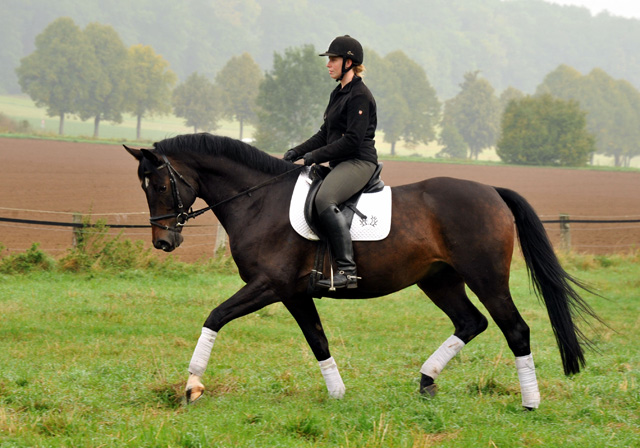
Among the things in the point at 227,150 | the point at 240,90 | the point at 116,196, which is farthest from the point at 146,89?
the point at 227,150

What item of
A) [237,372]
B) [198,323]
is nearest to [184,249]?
[198,323]

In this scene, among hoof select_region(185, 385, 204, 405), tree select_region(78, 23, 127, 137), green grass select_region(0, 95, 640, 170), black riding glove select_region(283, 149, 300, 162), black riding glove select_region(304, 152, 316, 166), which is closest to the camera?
hoof select_region(185, 385, 204, 405)

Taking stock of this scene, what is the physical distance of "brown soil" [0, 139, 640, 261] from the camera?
60.9 ft

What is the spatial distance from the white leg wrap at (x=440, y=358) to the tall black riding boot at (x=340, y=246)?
3.60 feet

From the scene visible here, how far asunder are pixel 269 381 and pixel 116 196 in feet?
80.8

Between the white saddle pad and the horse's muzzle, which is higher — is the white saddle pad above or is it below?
above

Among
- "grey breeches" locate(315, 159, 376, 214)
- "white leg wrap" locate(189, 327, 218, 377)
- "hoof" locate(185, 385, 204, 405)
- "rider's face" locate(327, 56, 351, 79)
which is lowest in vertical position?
"hoof" locate(185, 385, 204, 405)

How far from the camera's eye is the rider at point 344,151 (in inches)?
231

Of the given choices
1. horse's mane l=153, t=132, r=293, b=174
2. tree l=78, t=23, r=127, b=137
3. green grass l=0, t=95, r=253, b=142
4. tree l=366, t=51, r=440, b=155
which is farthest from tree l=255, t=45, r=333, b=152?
horse's mane l=153, t=132, r=293, b=174

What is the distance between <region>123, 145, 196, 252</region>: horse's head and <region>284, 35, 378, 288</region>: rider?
1.21m

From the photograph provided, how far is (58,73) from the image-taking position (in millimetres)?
100312

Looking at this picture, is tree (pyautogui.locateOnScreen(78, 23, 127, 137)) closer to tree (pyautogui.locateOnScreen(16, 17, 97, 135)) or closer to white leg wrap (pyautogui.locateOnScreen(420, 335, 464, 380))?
tree (pyautogui.locateOnScreen(16, 17, 97, 135))

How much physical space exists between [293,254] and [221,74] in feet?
376

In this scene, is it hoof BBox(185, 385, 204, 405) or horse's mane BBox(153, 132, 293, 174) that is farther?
horse's mane BBox(153, 132, 293, 174)
